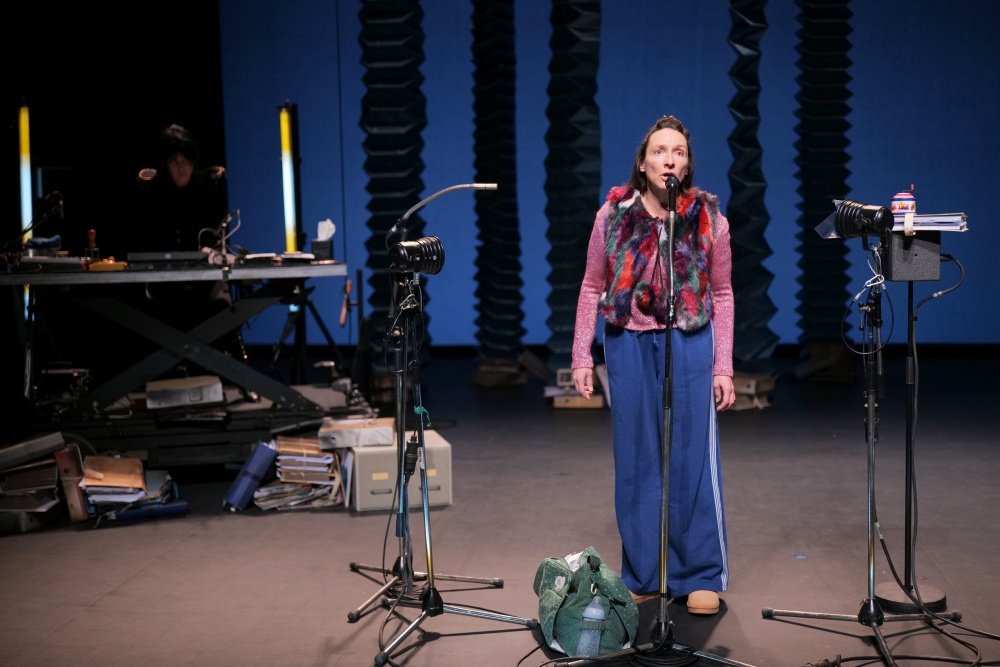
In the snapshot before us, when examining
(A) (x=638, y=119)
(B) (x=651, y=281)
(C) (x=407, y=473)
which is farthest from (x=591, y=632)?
(A) (x=638, y=119)

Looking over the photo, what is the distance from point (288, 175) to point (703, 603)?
14.7 ft

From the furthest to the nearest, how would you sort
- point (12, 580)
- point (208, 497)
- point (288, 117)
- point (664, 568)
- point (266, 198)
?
point (266, 198) → point (288, 117) → point (208, 497) → point (12, 580) → point (664, 568)

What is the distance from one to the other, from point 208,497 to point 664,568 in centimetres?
313

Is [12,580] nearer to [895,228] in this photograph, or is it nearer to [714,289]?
[714,289]

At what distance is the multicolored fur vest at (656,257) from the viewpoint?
11.8 feet

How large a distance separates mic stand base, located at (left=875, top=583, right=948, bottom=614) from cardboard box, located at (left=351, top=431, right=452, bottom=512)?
7.19 feet

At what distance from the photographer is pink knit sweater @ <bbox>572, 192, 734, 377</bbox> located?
11.9ft

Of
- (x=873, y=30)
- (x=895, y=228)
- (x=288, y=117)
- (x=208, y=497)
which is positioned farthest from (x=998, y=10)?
(x=208, y=497)

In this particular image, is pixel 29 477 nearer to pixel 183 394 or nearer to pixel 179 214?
pixel 183 394

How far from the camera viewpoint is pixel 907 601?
148 inches

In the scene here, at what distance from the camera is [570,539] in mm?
4742

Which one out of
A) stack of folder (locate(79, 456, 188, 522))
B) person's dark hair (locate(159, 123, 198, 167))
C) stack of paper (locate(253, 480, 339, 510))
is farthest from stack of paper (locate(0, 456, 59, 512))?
person's dark hair (locate(159, 123, 198, 167))

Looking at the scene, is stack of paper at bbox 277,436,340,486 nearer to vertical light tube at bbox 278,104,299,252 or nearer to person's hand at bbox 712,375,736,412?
vertical light tube at bbox 278,104,299,252

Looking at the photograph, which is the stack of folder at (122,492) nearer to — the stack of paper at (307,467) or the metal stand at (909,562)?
the stack of paper at (307,467)
